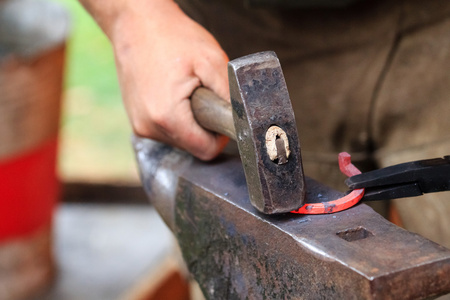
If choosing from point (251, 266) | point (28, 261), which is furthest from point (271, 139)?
point (28, 261)

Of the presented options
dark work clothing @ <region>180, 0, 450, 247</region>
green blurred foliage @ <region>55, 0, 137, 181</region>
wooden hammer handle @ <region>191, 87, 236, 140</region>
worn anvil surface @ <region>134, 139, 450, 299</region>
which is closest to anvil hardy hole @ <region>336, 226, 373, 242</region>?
worn anvil surface @ <region>134, 139, 450, 299</region>

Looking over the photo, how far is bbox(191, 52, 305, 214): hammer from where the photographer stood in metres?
0.87

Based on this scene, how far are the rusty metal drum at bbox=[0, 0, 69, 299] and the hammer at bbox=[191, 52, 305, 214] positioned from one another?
4.90 feet

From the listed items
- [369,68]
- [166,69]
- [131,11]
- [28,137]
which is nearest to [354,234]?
[166,69]

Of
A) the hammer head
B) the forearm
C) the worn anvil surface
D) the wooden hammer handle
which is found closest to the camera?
the worn anvil surface

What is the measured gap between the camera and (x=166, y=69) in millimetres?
1098

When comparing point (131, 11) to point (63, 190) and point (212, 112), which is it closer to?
point (212, 112)

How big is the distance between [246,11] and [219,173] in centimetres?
60

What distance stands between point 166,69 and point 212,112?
11 centimetres

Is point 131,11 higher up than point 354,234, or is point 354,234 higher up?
point 131,11

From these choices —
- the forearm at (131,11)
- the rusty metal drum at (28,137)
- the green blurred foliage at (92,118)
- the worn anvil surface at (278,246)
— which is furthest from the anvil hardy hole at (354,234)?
the green blurred foliage at (92,118)

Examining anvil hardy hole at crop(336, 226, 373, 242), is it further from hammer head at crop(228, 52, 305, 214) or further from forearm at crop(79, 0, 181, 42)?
forearm at crop(79, 0, 181, 42)

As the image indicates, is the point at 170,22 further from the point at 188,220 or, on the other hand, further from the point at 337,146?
the point at 337,146

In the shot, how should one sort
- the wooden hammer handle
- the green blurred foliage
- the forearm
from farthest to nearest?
the green blurred foliage → the forearm → the wooden hammer handle
